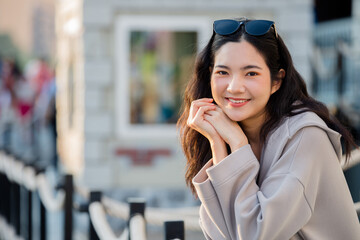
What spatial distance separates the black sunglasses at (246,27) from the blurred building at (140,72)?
5604 millimetres

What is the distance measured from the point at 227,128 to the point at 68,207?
251cm

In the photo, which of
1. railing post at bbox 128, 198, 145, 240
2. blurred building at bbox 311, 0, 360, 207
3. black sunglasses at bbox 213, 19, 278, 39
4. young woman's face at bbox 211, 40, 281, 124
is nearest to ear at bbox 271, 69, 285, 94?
young woman's face at bbox 211, 40, 281, 124

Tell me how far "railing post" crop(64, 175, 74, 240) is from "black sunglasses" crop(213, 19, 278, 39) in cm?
240

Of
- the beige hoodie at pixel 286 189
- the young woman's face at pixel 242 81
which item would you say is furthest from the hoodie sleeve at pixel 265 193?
the young woman's face at pixel 242 81

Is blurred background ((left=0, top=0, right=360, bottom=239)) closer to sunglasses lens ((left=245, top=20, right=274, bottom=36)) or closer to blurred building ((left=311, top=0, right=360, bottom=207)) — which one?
blurred building ((left=311, top=0, right=360, bottom=207))

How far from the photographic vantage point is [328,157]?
2268 mm

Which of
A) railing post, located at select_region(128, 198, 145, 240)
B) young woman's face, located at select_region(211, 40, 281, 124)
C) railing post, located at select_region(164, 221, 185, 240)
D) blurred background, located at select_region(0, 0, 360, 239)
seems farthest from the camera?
blurred background, located at select_region(0, 0, 360, 239)

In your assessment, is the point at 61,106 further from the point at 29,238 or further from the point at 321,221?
the point at 321,221

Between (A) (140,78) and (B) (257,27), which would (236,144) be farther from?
(A) (140,78)

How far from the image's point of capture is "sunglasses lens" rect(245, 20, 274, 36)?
8.03 ft

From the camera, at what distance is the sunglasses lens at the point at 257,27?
2.45 m

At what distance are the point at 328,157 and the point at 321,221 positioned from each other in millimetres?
221

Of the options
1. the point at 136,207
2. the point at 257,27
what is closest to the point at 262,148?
the point at 257,27

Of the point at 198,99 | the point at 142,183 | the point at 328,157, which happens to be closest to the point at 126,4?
the point at 142,183
